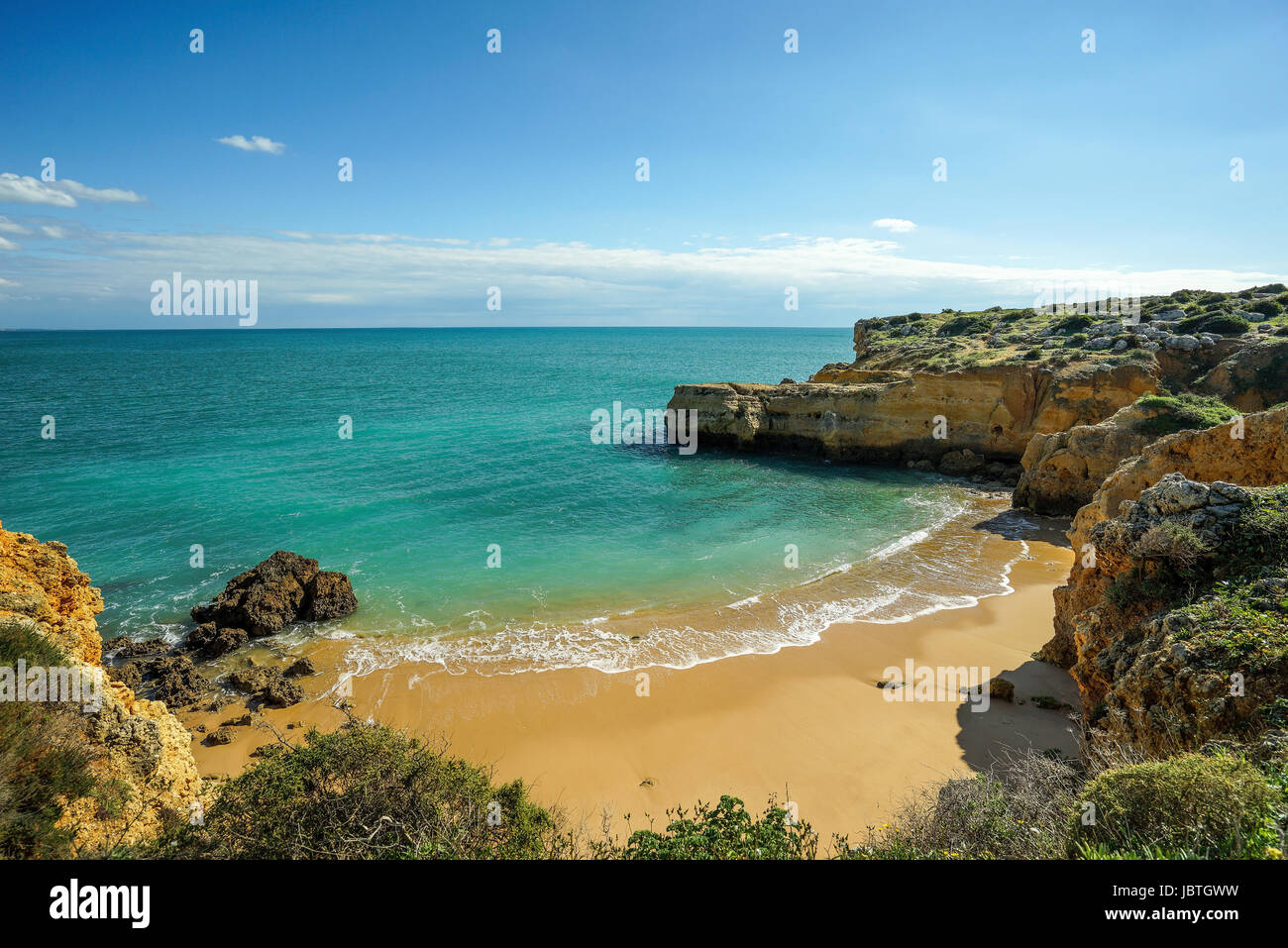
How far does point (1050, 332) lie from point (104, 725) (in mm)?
42155

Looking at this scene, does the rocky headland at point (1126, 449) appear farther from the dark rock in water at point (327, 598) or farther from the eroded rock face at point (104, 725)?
the dark rock in water at point (327, 598)

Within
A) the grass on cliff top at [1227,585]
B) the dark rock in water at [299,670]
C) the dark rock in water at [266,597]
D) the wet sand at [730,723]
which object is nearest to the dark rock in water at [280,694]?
the wet sand at [730,723]

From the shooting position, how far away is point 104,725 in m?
6.56

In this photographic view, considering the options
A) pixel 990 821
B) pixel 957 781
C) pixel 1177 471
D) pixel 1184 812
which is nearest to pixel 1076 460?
pixel 1177 471

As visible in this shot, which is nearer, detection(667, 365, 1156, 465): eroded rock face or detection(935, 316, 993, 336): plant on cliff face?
detection(667, 365, 1156, 465): eroded rock face

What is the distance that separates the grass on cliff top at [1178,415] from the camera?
65.0 ft

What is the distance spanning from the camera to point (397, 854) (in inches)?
228

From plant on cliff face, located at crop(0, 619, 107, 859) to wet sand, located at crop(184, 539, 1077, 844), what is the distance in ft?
16.7

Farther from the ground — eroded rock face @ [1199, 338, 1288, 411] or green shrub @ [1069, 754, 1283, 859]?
eroded rock face @ [1199, 338, 1288, 411]

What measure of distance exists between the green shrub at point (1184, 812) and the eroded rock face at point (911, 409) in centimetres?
2572

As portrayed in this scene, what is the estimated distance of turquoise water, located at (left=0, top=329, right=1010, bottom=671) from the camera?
50.6ft

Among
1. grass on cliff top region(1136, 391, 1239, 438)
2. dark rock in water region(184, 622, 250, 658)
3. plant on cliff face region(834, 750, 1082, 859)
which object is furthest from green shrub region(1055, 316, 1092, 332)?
dark rock in water region(184, 622, 250, 658)

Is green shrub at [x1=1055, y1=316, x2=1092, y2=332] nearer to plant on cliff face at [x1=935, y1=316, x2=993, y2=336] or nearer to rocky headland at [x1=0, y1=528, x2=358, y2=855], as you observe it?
plant on cliff face at [x1=935, y1=316, x2=993, y2=336]
